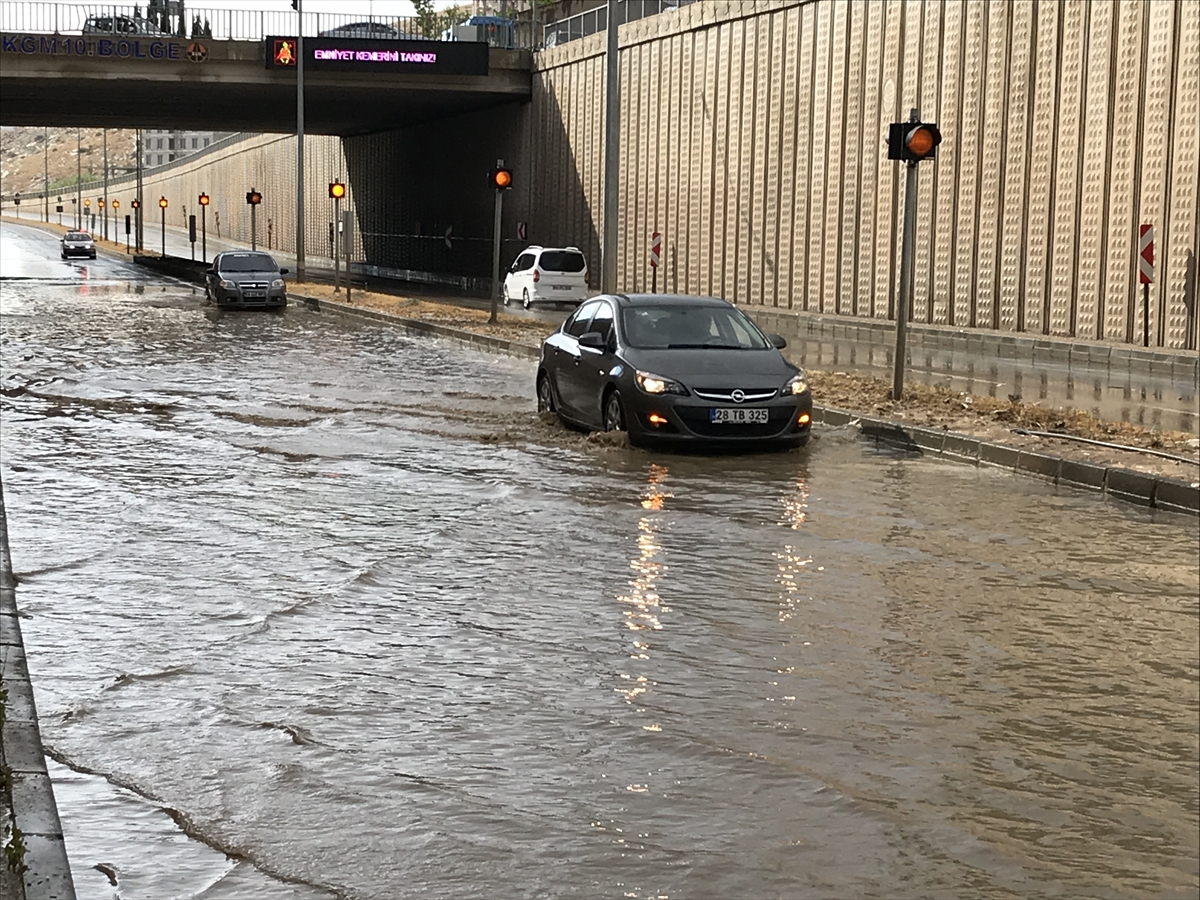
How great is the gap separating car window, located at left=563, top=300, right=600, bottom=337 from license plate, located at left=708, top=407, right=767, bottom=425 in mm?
2574

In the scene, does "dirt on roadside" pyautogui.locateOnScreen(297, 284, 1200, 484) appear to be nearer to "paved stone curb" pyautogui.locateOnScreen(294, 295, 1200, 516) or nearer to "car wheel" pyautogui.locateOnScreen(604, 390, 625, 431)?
"paved stone curb" pyautogui.locateOnScreen(294, 295, 1200, 516)

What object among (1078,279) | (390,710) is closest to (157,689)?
(390,710)

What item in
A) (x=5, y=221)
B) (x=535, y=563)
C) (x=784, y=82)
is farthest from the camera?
(x=5, y=221)

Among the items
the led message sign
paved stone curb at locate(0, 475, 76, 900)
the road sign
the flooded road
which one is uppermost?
the led message sign

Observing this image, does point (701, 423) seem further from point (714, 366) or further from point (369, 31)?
point (369, 31)

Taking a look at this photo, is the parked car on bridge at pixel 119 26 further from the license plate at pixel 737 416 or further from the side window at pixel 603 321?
the license plate at pixel 737 416

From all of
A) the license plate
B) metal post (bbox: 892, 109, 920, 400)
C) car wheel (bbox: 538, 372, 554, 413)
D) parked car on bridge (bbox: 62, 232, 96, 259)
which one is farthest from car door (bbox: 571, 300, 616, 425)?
parked car on bridge (bbox: 62, 232, 96, 259)

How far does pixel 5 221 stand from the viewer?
15762 cm

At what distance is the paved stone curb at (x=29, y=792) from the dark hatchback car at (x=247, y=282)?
33.8 m

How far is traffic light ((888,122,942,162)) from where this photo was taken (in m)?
17.1

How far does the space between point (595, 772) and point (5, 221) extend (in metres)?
162

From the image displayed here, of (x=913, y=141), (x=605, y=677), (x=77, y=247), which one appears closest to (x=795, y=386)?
(x=913, y=141)

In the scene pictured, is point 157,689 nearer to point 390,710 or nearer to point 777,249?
point 390,710

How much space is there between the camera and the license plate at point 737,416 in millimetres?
14414
